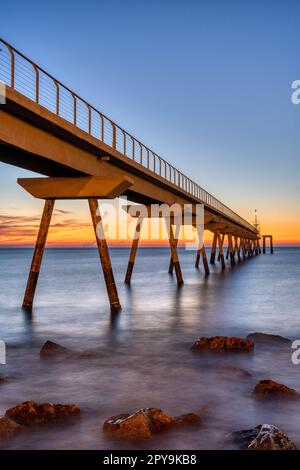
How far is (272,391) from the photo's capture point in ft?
25.5

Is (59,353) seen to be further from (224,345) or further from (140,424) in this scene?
(140,424)

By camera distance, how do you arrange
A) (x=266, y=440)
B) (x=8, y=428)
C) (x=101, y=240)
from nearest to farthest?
(x=266, y=440) < (x=8, y=428) < (x=101, y=240)

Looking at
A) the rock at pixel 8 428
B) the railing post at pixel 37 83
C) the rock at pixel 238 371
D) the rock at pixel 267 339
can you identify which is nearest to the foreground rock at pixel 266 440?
the rock at pixel 8 428

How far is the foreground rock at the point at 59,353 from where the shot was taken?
10828 millimetres

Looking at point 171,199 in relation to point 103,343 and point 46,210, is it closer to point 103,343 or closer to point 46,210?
point 46,210

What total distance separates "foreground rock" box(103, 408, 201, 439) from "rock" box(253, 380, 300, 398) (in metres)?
1.71

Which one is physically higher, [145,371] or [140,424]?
[140,424]

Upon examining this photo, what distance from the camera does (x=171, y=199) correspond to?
29219 millimetres

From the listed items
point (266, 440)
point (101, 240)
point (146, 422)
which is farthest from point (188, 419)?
point (101, 240)

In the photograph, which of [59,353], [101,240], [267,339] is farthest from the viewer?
[101,240]

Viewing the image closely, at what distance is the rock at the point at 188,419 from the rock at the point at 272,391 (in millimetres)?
1440

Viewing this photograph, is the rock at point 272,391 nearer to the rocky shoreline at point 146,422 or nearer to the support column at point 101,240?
the rocky shoreline at point 146,422

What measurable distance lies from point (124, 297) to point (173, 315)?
6.73 m

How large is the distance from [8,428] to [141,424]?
1.63m
